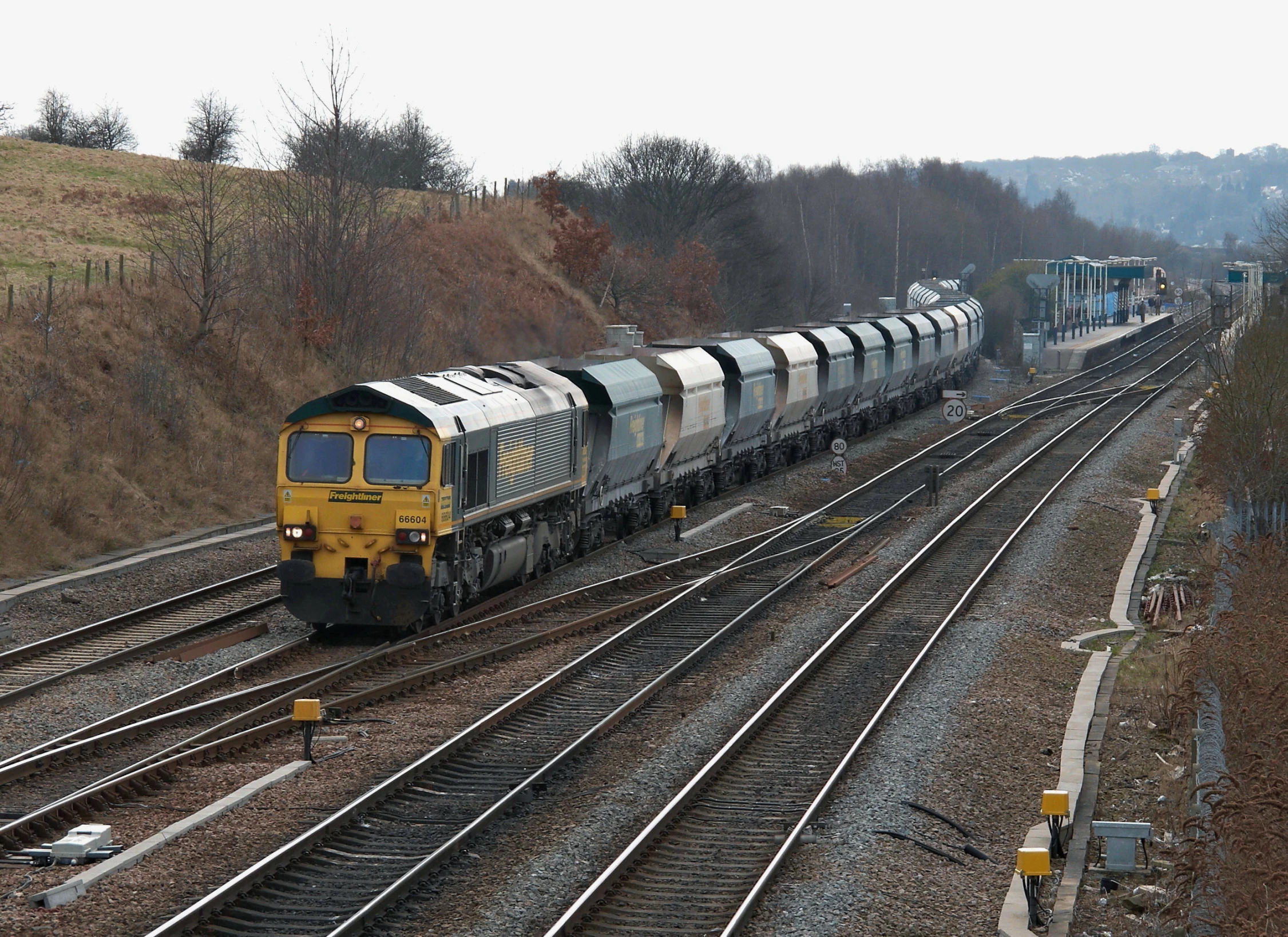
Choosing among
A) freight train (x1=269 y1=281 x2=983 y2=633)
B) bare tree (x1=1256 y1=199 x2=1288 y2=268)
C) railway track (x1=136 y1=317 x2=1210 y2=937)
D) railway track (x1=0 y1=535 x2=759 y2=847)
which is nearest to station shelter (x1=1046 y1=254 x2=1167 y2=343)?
bare tree (x1=1256 y1=199 x2=1288 y2=268)

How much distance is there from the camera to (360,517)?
60.2ft

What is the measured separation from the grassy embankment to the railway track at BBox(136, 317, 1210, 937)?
1062cm

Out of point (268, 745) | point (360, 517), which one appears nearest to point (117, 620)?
point (360, 517)

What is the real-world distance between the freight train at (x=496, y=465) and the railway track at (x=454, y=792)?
2484 millimetres

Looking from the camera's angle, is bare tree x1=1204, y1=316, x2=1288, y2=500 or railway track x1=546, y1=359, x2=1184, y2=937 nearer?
railway track x1=546, y1=359, x2=1184, y2=937

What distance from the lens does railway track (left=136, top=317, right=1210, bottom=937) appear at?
32.7 ft

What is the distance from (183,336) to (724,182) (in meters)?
53.9

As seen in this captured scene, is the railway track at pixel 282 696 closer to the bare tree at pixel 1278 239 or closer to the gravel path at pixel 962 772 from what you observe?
the gravel path at pixel 962 772

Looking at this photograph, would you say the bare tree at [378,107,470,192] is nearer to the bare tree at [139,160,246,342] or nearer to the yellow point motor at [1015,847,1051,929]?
the bare tree at [139,160,246,342]

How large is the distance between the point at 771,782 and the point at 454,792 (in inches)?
116

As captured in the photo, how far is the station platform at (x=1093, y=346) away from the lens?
83312mm

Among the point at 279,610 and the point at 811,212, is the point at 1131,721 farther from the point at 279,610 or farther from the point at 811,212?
the point at 811,212

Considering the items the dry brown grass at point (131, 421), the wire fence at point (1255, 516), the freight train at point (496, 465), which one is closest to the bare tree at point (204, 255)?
the dry brown grass at point (131, 421)

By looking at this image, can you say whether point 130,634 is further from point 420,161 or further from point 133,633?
point 420,161
